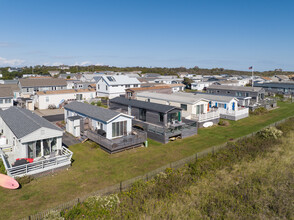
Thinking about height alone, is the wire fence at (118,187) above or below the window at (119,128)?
below

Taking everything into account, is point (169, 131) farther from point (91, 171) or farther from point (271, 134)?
point (271, 134)

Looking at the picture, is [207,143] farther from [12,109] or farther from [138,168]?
[12,109]

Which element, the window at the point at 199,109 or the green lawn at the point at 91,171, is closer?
the green lawn at the point at 91,171

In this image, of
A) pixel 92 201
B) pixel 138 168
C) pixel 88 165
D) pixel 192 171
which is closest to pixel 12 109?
pixel 88 165

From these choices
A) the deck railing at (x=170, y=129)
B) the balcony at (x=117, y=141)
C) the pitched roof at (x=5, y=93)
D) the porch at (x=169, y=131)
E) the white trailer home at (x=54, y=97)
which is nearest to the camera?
the balcony at (x=117, y=141)

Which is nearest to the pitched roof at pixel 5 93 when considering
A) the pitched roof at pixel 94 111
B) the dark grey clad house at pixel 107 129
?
the pitched roof at pixel 94 111

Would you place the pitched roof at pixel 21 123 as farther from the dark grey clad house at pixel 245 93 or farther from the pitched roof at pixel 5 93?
the dark grey clad house at pixel 245 93
